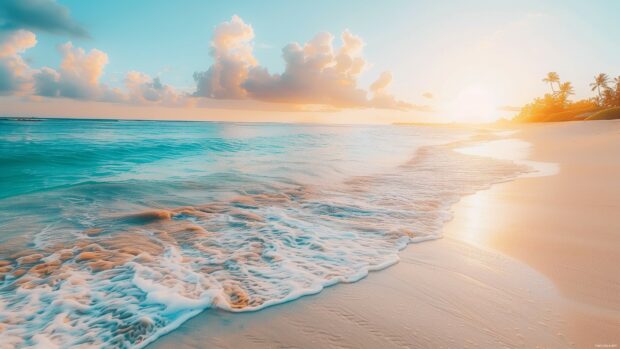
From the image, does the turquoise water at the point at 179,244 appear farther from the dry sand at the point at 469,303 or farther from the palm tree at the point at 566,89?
the palm tree at the point at 566,89

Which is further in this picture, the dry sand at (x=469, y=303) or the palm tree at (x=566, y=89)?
the palm tree at (x=566, y=89)

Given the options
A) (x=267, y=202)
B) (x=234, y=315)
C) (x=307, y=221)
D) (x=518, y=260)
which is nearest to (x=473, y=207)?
(x=518, y=260)

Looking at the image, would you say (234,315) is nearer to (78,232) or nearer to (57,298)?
(57,298)

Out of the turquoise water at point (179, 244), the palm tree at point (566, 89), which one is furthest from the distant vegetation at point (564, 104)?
the turquoise water at point (179, 244)

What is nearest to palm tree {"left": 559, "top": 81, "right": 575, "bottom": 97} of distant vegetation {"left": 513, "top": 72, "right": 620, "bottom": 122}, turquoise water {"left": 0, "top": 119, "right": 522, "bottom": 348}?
distant vegetation {"left": 513, "top": 72, "right": 620, "bottom": 122}

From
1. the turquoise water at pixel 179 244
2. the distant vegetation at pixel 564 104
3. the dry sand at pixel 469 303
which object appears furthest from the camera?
the distant vegetation at pixel 564 104

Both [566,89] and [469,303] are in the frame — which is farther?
[566,89]

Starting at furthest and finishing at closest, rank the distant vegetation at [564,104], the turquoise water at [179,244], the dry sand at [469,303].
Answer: the distant vegetation at [564,104] < the turquoise water at [179,244] < the dry sand at [469,303]

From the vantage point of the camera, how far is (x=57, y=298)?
3039 mm

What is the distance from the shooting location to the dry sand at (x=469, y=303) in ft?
7.68

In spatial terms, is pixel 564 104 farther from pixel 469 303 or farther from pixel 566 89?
pixel 469 303

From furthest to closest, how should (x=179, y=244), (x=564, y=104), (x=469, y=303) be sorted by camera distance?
(x=564, y=104), (x=179, y=244), (x=469, y=303)

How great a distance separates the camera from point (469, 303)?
110 inches

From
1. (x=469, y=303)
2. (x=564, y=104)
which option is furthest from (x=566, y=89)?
(x=469, y=303)
